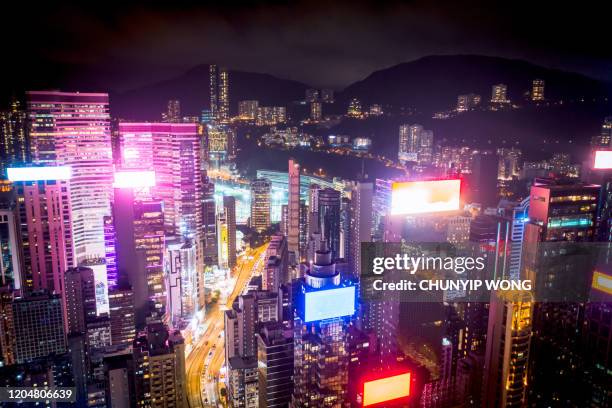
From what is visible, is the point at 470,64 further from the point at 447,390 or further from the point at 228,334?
the point at 228,334

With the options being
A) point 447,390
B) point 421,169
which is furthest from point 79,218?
point 447,390

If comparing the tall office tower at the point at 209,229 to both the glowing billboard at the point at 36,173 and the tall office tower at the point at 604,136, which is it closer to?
the glowing billboard at the point at 36,173

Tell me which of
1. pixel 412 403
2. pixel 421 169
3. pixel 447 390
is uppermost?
pixel 421 169

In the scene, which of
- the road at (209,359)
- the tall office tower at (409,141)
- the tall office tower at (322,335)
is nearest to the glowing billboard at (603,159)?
the tall office tower at (409,141)

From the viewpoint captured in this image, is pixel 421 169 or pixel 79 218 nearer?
pixel 421 169

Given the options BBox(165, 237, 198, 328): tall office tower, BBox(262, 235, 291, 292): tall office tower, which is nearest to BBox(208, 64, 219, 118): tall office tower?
BBox(165, 237, 198, 328): tall office tower

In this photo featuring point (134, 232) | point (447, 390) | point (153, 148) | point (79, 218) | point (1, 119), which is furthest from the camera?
point (153, 148)
